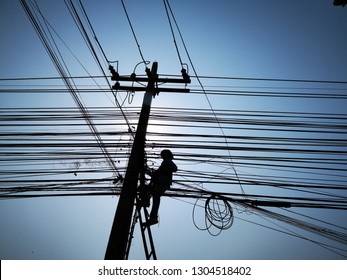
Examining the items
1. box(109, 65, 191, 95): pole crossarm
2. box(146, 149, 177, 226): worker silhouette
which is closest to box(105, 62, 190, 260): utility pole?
box(109, 65, 191, 95): pole crossarm

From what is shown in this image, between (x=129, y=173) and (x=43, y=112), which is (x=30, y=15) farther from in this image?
(x=129, y=173)

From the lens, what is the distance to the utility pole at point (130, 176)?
3.34 m

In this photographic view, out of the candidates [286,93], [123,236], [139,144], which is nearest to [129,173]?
[139,144]

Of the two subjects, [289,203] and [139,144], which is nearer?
[289,203]

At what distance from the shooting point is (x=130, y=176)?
12.8 feet

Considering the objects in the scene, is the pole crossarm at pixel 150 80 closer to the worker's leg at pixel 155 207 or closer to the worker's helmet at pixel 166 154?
the worker's helmet at pixel 166 154

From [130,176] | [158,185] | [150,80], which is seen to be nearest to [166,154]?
[158,185]

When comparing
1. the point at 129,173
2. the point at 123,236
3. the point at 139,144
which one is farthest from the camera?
the point at 139,144

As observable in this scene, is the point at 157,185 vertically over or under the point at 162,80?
under

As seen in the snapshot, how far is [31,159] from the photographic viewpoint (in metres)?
4.94

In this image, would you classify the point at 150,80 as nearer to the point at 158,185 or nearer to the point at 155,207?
the point at 158,185

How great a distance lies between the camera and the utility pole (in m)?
3.34

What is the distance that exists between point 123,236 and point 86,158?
2458mm

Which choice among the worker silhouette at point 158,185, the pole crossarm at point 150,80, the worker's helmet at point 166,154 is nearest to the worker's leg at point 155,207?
the worker silhouette at point 158,185
